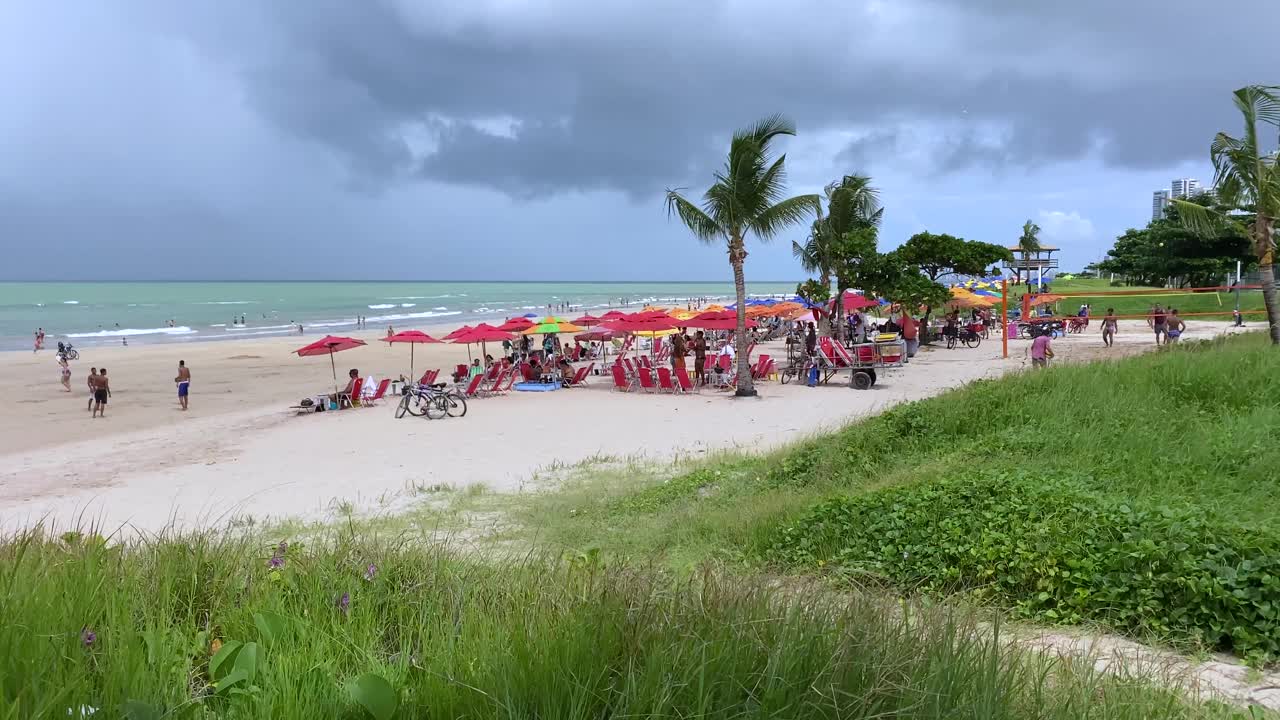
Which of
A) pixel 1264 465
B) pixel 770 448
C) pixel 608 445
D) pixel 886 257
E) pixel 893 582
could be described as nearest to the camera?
pixel 893 582

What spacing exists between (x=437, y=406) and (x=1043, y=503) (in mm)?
12114

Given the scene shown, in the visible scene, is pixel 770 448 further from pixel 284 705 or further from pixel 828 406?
pixel 284 705

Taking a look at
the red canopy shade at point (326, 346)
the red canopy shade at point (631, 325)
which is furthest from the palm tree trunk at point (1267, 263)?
the red canopy shade at point (326, 346)

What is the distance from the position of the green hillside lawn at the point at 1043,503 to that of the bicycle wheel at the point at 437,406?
6877 millimetres

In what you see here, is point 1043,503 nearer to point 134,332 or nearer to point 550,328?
point 550,328

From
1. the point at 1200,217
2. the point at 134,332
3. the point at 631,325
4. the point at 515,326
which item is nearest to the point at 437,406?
the point at 631,325

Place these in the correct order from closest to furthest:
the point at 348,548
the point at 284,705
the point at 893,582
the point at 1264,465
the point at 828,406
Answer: the point at 284,705 < the point at 348,548 < the point at 893,582 < the point at 1264,465 < the point at 828,406

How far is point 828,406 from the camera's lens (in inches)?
569

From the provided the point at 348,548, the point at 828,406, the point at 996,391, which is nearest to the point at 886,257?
the point at 828,406

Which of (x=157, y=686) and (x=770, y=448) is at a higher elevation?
(x=157, y=686)

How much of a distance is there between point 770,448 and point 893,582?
6.18m

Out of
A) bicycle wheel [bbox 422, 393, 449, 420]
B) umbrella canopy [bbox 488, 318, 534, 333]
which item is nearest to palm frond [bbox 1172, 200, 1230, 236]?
bicycle wheel [bbox 422, 393, 449, 420]

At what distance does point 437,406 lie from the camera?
14.8 m

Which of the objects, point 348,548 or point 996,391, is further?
point 996,391
